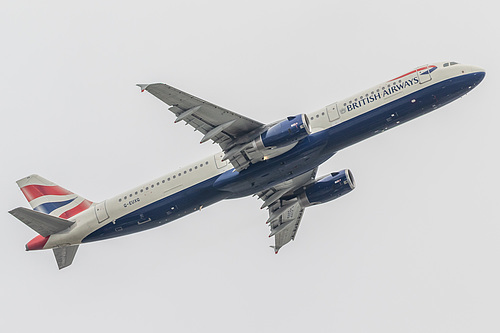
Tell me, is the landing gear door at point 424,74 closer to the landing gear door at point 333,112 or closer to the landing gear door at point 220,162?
the landing gear door at point 333,112

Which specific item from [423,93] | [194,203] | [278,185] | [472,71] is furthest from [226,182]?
[472,71]

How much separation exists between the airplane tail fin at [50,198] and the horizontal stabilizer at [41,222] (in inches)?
89.7

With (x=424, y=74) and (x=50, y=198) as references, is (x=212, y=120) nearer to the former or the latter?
(x=424, y=74)

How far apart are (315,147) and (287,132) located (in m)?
3.32

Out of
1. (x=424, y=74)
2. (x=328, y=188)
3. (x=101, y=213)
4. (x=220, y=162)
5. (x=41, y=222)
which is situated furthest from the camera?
(x=328, y=188)

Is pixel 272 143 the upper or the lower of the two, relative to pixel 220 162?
lower

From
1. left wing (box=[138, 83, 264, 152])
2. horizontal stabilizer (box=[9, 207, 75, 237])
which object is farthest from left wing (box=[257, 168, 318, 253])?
horizontal stabilizer (box=[9, 207, 75, 237])

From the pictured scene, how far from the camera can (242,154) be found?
5425 centimetres

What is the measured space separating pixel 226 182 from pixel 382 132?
12359mm

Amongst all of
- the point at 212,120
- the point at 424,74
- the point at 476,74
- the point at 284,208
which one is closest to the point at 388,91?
the point at 424,74

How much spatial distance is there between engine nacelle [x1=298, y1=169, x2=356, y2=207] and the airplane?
11 centimetres

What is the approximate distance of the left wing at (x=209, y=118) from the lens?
49594 millimetres

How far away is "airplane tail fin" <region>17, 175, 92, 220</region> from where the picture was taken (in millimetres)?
62156

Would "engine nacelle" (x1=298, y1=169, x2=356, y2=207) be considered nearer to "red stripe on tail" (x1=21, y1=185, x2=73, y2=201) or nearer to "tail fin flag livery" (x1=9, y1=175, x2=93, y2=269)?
"tail fin flag livery" (x1=9, y1=175, x2=93, y2=269)
